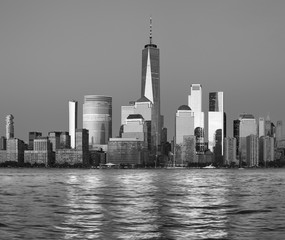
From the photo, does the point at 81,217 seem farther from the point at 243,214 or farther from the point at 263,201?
the point at 263,201

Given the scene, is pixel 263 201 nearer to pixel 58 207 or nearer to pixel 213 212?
pixel 213 212

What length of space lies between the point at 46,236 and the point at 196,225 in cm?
1422

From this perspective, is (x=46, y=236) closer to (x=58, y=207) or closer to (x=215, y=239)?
(x=215, y=239)

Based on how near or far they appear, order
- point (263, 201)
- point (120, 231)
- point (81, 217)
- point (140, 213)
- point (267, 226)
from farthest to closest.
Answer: point (263, 201), point (140, 213), point (81, 217), point (267, 226), point (120, 231)

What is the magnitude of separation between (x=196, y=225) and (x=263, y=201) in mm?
31650

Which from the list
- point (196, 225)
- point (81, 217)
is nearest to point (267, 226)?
point (196, 225)

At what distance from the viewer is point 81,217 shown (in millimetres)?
57344

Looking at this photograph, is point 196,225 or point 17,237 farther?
point 196,225

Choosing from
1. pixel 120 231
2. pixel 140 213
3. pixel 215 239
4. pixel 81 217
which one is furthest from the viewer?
pixel 140 213

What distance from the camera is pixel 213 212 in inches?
2469

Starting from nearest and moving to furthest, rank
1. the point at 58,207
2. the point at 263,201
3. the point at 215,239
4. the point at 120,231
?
the point at 215,239 → the point at 120,231 → the point at 58,207 → the point at 263,201

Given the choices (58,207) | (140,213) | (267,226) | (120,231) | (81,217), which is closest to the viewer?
(120,231)

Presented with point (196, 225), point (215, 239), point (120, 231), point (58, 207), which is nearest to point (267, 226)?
point (196, 225)

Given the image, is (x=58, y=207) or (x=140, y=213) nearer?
(x=140, y=213)
